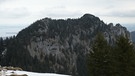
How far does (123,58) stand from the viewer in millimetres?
35781

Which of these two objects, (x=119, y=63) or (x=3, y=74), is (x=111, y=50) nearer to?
(x=119, y=63)

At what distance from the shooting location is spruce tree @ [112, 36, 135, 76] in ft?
117

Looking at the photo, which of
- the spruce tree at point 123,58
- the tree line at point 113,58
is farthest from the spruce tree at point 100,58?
the spruce tree at point 123,58

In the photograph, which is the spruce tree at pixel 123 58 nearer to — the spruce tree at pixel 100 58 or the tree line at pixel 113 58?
the tree line at pixel 113 58

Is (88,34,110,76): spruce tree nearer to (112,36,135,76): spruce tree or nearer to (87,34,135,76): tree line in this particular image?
(87,34,135,76): tree line

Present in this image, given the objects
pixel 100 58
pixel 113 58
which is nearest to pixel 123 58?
pixel 113 58

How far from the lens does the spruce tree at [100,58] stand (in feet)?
123

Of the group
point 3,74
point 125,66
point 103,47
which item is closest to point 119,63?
point 125,66

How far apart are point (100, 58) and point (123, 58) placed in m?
3.19

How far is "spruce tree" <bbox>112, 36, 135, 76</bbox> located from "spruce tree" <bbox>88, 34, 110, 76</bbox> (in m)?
1.35

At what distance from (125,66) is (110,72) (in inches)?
101

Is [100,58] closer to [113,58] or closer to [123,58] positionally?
[113,58]

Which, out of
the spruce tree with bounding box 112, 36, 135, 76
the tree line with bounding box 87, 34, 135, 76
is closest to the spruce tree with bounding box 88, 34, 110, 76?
the tree line with bounding box 87, 34, 135, 76

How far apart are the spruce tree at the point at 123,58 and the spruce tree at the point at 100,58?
135cm
